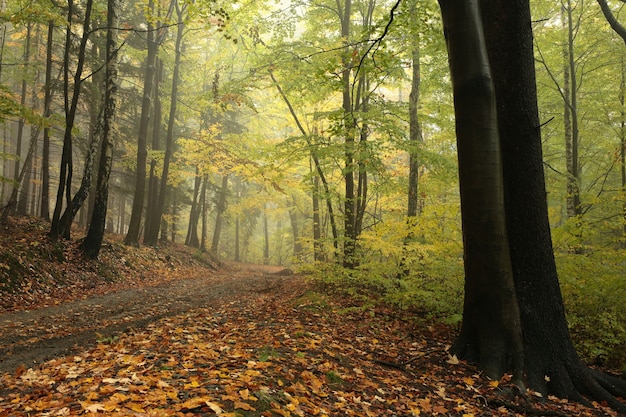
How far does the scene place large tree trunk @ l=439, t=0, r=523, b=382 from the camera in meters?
4.58

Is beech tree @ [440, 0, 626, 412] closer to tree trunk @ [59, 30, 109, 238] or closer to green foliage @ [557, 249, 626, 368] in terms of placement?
green foliage @ [557, 249, 626, 368]

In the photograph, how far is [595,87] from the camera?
15.3m

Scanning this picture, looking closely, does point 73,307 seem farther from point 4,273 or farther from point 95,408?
point 95,408

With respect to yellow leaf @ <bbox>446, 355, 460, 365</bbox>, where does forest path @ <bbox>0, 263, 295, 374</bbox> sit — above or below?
below

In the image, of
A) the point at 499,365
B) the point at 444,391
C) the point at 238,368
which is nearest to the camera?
the point at 238,368

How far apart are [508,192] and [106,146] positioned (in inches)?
438

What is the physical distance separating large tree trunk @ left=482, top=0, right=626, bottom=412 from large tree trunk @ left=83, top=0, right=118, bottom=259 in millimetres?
10558

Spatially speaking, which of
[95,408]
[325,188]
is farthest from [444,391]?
[325,188]

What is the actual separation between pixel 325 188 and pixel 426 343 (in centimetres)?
635

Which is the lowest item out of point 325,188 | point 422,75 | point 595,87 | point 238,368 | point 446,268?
point 238,368

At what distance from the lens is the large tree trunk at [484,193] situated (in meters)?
4.58

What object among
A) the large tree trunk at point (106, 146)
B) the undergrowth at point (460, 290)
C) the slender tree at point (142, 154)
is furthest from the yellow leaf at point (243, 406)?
the slender tree at point (142, 154)

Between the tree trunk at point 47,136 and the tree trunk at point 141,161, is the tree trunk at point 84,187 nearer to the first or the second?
the tree trunk at point 47,136

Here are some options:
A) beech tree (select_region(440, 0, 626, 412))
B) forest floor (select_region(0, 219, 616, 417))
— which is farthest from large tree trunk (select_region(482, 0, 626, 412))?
forest floor (select_region(0, 219, 616, 417))
